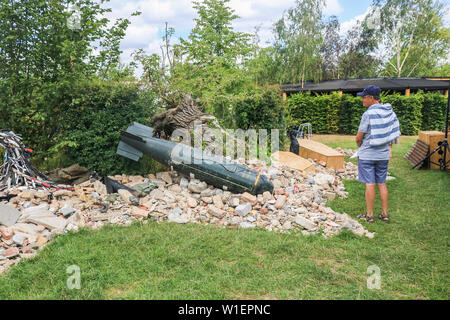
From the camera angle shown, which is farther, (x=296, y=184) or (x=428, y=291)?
(x=296, y=184)

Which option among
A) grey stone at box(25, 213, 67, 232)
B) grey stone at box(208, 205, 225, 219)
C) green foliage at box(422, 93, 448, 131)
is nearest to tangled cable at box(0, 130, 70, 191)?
grey stone at box(25, 213, 67, 232)

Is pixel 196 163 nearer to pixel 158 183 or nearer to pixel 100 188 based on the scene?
pixel 158 183

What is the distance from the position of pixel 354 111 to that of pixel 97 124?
14.1 meters

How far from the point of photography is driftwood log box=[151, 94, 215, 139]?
678 centimetres

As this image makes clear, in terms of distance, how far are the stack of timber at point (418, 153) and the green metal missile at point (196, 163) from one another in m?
5.44

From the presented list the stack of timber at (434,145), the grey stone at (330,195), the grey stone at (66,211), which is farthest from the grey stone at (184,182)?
the stack of timber at (434,145)

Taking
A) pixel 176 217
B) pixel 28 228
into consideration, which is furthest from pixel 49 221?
pixel 176 217

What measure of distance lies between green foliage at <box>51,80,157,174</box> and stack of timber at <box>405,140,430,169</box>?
768cm

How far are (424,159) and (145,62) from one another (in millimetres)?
7733

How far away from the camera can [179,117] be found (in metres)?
6.84

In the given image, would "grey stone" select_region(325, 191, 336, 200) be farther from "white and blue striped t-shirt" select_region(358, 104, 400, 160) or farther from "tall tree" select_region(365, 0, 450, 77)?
"tall tree" select_region(365, 0, 450, 77)

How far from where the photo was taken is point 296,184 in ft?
20.9
